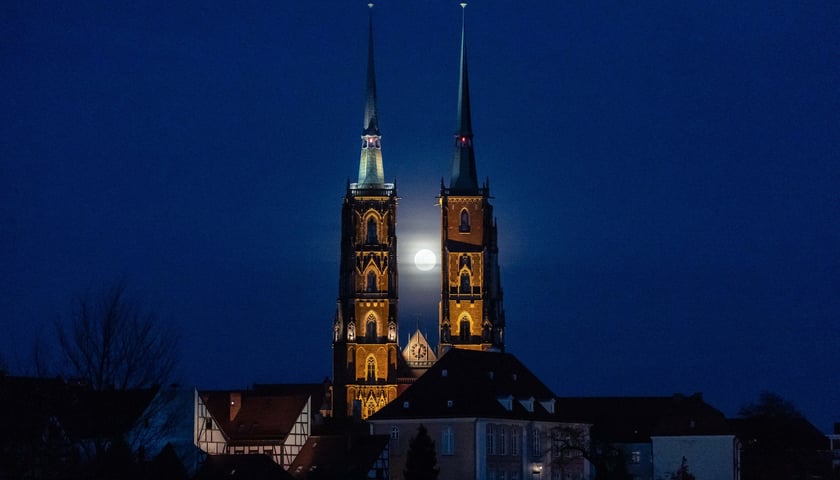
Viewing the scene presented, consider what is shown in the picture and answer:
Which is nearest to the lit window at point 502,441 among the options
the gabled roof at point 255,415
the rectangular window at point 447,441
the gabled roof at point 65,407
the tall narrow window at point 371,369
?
the rectangular window at point 447,441

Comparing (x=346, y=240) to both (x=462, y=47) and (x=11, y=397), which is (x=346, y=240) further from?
(x=11, y=397)

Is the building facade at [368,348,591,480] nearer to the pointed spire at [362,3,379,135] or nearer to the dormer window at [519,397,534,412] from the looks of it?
the dormer window at [519,397,534,412]

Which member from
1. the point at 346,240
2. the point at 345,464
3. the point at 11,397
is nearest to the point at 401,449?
the point at 345,464

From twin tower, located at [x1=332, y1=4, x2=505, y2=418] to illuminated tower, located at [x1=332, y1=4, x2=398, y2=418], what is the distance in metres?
0.07

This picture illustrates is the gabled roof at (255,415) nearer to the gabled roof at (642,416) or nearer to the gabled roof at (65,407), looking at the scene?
the gabled roof at (642,416)

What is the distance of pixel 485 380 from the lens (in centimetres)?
8675

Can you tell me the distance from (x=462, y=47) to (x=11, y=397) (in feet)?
290

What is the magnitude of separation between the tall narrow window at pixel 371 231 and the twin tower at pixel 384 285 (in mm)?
73

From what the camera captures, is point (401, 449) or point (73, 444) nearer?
point (73, 444)

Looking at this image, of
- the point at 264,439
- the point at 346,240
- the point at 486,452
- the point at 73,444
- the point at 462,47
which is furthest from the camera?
the point at 462,47

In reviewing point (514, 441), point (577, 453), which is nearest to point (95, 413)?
point (514, 441)

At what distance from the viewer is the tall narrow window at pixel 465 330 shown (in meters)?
132

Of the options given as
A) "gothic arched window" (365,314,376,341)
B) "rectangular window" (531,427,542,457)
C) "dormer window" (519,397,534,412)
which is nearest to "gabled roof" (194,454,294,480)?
"dormer window" (519,397,534,412)

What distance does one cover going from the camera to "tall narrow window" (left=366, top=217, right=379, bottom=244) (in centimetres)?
13212
